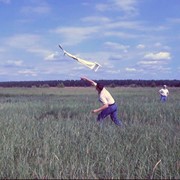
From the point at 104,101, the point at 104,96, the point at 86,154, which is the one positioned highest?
the point at 104,96

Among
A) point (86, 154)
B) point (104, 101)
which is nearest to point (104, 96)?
point (104, 101)

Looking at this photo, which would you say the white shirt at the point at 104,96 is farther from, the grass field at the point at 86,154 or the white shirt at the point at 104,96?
the grass field at the point at 86,154

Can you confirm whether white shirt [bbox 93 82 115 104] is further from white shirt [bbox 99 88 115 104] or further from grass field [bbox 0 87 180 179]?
grass field [bbox 0 87 180 179]

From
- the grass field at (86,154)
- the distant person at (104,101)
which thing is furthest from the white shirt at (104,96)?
the grass field at (86,154)

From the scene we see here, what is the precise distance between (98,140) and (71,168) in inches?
74.4

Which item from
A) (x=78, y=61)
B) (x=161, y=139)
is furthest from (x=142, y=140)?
(x=78, y=61)

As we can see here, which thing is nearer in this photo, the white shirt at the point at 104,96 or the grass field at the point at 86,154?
the grass field at the point at 86,154

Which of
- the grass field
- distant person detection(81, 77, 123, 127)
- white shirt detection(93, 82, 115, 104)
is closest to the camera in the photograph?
the grass field

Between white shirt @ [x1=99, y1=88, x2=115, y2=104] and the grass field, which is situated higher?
white shirt @ [x1=99, y1=88, x2=115, y2=104]

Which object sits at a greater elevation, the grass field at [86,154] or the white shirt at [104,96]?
the white shirt at [104,96]

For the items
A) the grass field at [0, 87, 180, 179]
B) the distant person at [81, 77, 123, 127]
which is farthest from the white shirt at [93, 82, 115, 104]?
the grass field at [0, 87, 180, 179]

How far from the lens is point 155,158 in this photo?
657 centimetres

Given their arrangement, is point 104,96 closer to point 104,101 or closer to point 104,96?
point 104,96

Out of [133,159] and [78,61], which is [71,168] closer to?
[133,159]
